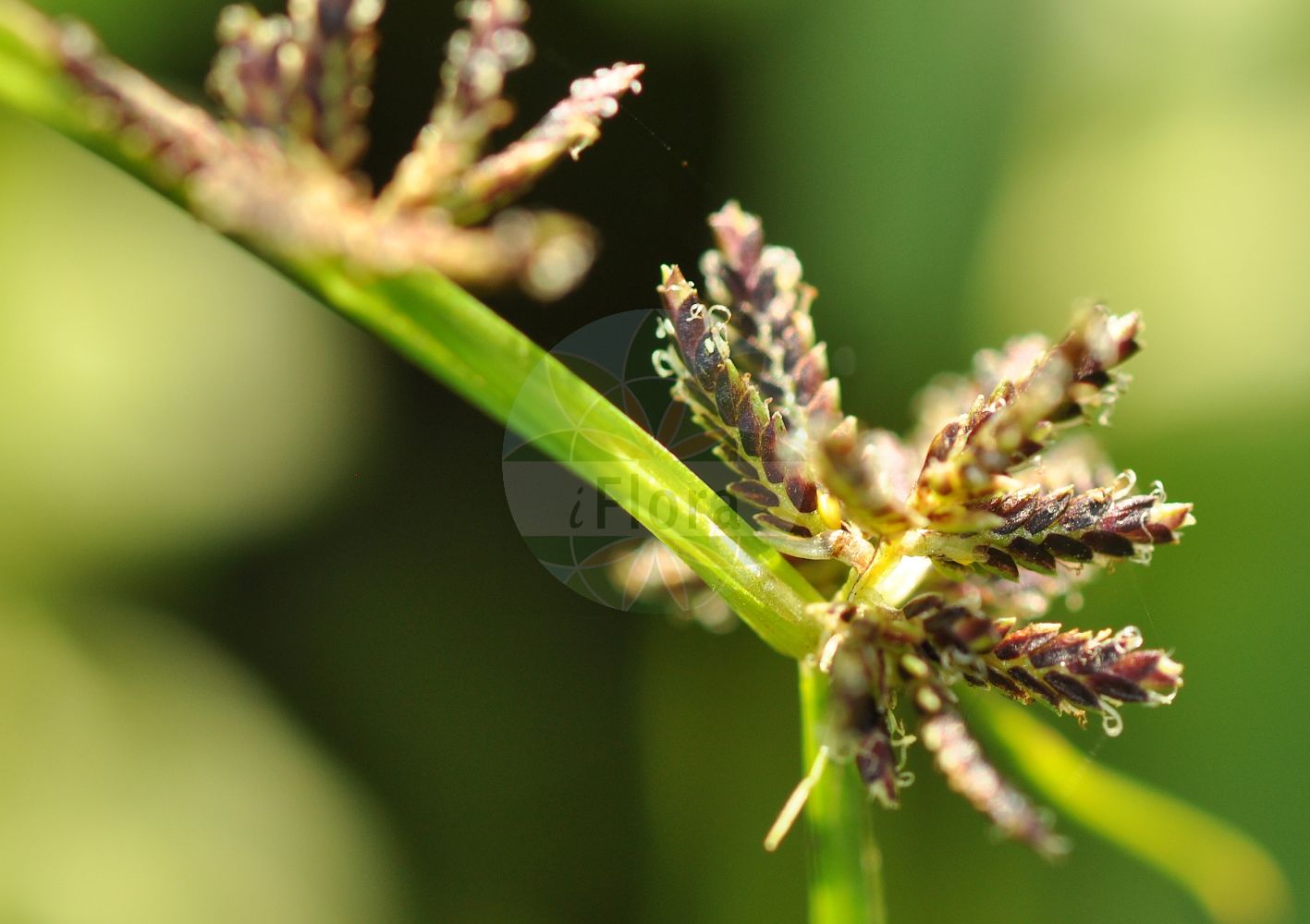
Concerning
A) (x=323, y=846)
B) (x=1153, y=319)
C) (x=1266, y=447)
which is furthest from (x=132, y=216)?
(x=1266, y=447)

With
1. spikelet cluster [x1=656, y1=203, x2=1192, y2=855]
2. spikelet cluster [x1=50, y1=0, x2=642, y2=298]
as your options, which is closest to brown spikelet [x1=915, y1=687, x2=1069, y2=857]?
spikelet cluster [x1=656, y1=203, x2=1192, y2=855]

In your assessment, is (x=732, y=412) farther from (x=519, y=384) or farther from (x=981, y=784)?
(x=981, y=784)

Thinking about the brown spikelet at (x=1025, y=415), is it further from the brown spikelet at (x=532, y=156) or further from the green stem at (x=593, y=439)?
the brown spikelet at (x=532, y=156)

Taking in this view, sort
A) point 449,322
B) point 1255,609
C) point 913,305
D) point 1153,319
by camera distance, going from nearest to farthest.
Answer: point 449,322
point 1255,609
point 1153,319
point 913,305

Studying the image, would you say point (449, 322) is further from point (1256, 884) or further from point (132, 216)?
point (132, 216)

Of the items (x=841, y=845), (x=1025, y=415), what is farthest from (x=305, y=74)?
(x=841, y=845)

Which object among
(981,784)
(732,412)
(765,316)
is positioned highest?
(765,316)
